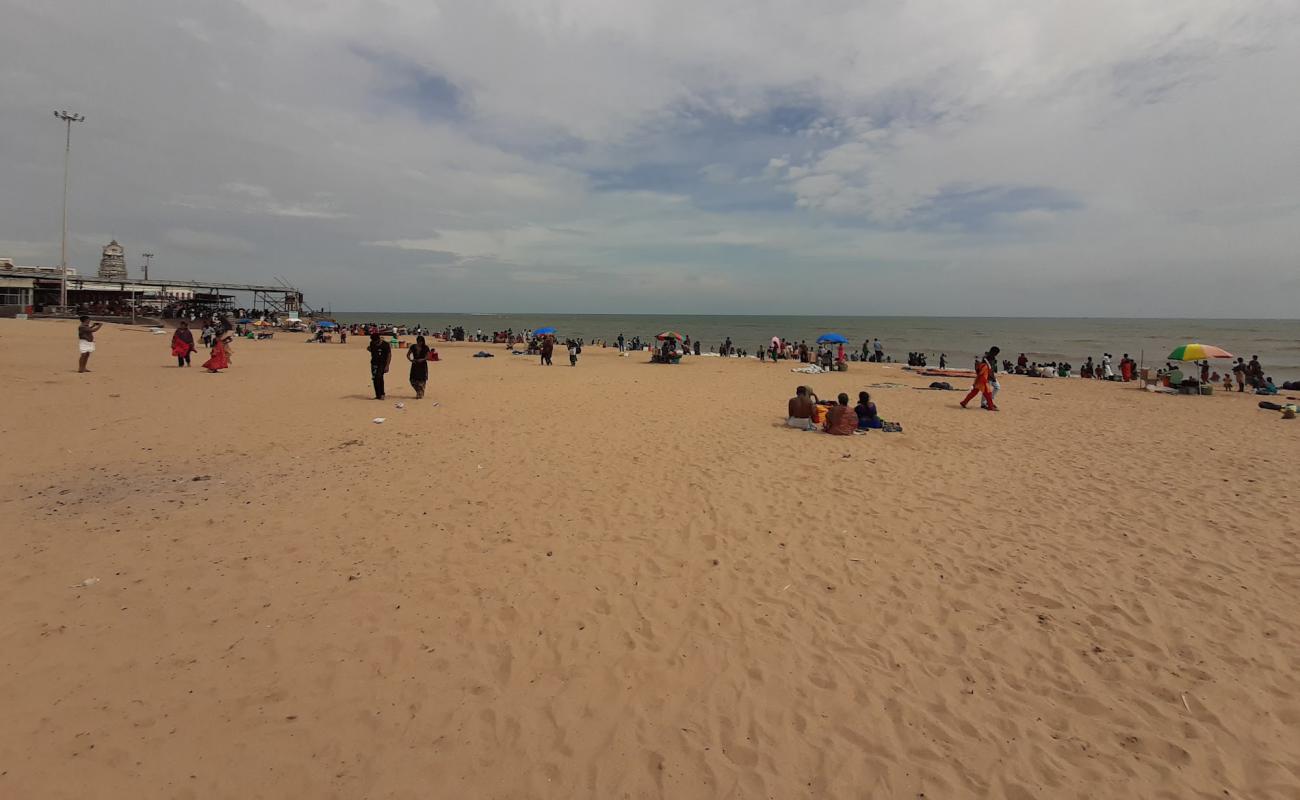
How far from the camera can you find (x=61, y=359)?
19.9 m

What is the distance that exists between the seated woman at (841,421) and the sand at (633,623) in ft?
5.32

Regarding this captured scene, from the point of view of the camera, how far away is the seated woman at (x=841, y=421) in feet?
36.5

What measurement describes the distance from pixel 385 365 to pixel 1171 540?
1434 cm

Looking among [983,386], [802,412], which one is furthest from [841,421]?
[983,386]

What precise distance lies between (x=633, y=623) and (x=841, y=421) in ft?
25.5

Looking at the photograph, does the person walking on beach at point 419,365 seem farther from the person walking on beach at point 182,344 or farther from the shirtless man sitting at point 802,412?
the person walking on beach at point 182,344

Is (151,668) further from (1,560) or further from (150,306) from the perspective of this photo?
(150,306)

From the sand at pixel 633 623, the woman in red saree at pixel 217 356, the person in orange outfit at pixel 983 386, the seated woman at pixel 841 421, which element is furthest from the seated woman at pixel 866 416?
the woman in red saree at pixel 217 356

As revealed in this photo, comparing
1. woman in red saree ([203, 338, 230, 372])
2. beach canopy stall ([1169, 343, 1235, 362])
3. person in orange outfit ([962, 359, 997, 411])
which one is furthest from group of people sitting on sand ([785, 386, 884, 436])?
woman in red saree ([203, 338, 230, 372])

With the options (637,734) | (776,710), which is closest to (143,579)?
(637,734)

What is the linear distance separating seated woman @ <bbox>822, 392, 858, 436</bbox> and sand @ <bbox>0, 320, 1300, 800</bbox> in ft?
5.32

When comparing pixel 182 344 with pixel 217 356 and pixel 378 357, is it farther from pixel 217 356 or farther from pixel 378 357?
pixel 378 357

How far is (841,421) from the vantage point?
11133mm

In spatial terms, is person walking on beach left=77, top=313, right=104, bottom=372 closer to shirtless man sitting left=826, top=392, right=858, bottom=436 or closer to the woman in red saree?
the woman in red saree
